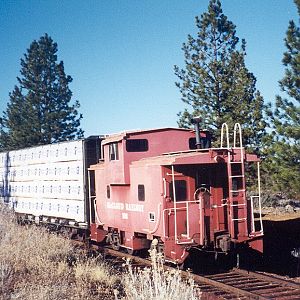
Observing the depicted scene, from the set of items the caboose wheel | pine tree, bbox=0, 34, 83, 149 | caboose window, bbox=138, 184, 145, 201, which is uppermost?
pine tree, bbox=0, 34, 83, 149

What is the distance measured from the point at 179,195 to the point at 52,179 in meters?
9.15

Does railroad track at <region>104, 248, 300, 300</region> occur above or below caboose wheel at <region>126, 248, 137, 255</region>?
below

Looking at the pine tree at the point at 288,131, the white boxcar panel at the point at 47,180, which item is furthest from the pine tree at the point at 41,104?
the pine tree at the point at 288,131

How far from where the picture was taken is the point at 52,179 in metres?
18.8

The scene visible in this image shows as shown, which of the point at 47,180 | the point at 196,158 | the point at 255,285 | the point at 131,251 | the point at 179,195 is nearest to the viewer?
the point at 255,285

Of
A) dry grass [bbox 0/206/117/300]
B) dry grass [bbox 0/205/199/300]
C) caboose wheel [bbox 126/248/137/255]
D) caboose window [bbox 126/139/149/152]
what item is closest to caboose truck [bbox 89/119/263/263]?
caboose window [bbox 126/139/149/152]

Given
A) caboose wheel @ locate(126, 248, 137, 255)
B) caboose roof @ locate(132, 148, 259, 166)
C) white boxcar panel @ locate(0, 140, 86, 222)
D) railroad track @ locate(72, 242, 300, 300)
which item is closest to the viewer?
railroad track @ locate(72, 242, 300, 300)

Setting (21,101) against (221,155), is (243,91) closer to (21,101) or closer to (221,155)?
(221,155)

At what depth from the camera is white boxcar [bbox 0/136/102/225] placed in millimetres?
16219

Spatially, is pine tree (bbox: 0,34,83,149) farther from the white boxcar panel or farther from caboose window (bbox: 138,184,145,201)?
caboose window (bbox: 138,184,145,201)

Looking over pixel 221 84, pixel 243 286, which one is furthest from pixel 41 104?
pixel 243 286

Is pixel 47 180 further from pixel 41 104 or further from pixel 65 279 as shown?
pixel 41 104

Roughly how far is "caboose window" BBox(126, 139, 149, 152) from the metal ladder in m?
2.90

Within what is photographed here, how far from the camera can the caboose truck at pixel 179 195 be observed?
10.7 meters
